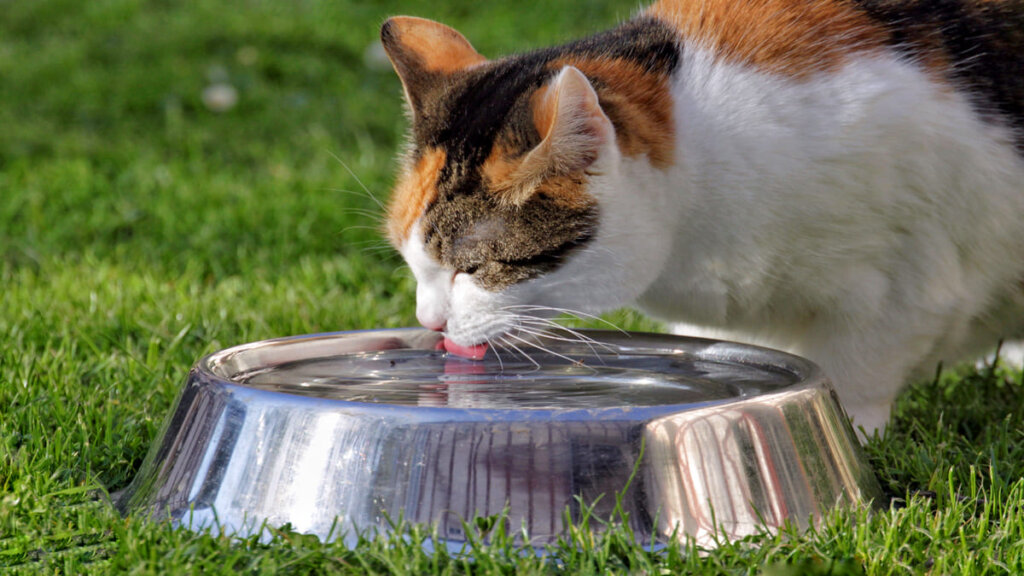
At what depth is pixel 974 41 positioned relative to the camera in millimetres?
2117

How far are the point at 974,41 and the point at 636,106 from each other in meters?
0.69

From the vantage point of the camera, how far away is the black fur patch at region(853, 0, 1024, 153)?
2061 mm

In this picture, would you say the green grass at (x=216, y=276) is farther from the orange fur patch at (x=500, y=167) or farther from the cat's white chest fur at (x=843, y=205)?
the orange fur patch at (x=500, y=167)

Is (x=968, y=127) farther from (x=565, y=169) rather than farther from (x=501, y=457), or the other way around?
(x=501, y=457)

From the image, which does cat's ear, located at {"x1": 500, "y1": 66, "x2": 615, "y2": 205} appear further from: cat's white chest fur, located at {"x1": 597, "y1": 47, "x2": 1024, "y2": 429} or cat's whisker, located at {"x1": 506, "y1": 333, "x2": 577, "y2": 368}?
cat's whisker, located at {"x1": 506, "y1": 333, "x2": 577, "y2": 368}

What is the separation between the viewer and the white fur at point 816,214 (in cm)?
195

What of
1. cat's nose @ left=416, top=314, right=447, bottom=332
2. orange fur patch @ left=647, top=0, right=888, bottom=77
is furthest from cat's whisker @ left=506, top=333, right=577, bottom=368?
orange fur patch @ left=647, top=0, right=888, bottom=77

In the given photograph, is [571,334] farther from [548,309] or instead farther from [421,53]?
[421,53]

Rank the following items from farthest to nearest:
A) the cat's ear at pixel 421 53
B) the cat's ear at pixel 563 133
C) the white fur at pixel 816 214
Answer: the cat's ear at pixel 421 53
the white fur at pixel 816 214
the cat's ear at pixel 563 133

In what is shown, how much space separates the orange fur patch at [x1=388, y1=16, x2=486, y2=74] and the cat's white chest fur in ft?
1.56

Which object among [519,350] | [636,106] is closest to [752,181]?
[636,106]

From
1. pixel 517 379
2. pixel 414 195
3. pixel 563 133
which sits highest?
pixel 563 133

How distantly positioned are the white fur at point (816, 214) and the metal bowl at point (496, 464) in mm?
366

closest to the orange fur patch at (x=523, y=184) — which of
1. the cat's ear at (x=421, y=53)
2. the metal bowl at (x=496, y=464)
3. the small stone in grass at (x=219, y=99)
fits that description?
the cat's ear at (x=421, y=53)
